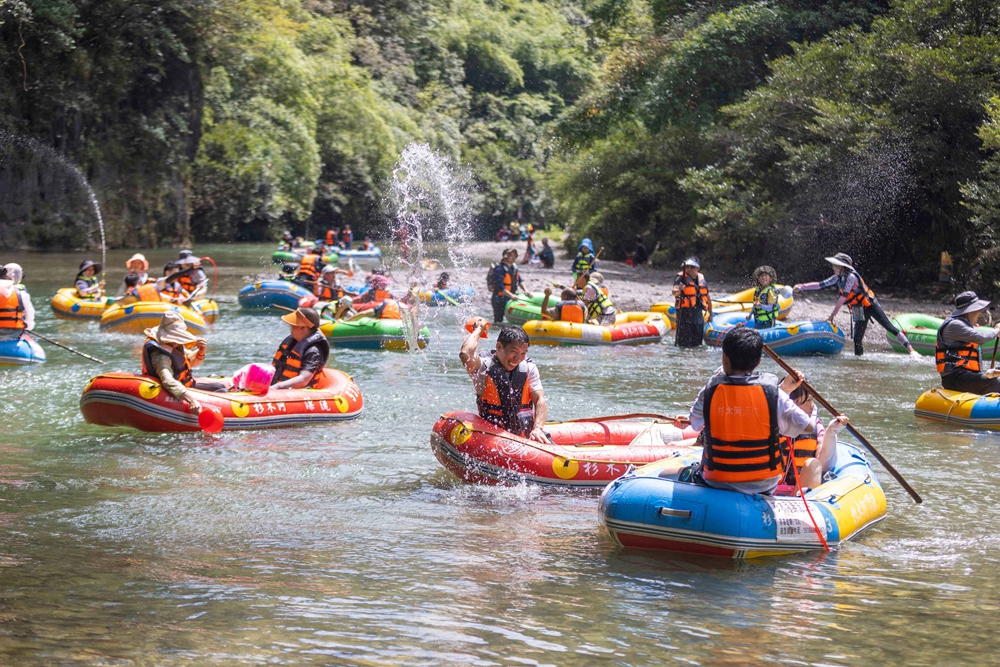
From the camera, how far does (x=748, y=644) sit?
200 inches

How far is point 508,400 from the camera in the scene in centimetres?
786

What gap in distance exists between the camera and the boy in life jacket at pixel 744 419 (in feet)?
19.4

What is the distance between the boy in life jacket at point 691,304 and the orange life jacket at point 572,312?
1486 millimetres

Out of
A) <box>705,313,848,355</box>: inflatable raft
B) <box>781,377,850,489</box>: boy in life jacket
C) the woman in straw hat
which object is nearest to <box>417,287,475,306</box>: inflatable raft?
<box>705,313,848,355</box>: inflatable raft

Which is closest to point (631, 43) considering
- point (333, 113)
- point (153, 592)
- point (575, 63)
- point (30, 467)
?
point (333, 113)

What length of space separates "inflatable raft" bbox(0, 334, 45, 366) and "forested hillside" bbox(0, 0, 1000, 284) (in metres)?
14.0

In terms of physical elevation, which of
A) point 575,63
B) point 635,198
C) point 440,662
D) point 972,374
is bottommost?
point 440,662

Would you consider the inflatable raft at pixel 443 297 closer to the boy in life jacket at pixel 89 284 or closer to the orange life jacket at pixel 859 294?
the boy in life jacket at pixel 89 284

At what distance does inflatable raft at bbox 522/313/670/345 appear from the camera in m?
16.1

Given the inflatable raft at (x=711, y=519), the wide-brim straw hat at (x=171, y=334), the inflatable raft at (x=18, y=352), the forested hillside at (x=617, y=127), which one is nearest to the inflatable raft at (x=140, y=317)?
the inflatable raft at (x=18, y=352)

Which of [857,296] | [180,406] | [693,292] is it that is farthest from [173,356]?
[857,296]

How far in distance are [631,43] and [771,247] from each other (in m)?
8.38

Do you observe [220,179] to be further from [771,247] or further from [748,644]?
[748,644]

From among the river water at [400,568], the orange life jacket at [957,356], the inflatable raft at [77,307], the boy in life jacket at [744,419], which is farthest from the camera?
A: the inflatable raft at [77,307]
